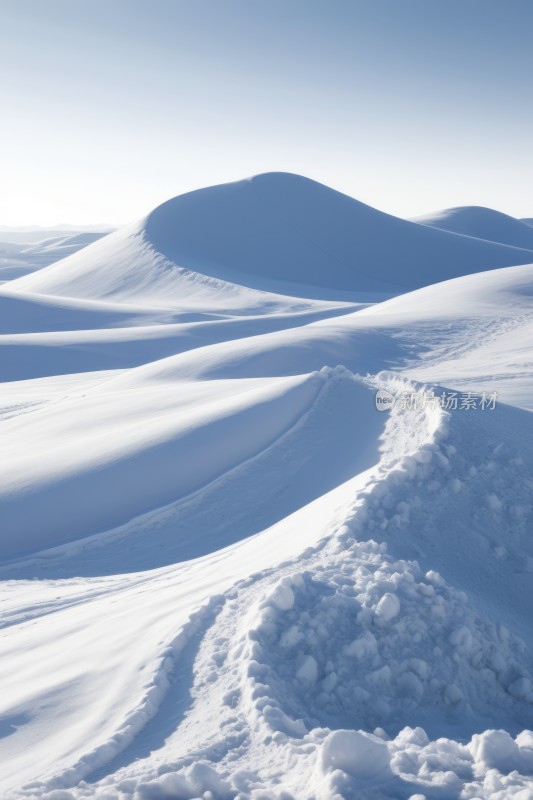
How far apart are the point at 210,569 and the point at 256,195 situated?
3796 centimetres

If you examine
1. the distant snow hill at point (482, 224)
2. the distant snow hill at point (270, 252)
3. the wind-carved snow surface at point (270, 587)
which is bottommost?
the wind-carved snow surface at point (270, 587)

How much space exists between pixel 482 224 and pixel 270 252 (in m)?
23.7

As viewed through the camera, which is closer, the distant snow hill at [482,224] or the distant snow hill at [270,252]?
the distant snow hill at [270,252]

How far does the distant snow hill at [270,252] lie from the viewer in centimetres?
3253

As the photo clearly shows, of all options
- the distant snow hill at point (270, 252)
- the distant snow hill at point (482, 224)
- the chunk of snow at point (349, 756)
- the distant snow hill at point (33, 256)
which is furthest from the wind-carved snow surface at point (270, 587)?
the distant snow hill at point (33, 256)

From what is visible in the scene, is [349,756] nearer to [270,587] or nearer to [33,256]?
[270,587]

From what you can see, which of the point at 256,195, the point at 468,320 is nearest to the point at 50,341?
the point at 468,320

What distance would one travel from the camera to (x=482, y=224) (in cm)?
5356

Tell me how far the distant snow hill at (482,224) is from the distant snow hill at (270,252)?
10077mm

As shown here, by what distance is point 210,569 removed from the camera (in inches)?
203

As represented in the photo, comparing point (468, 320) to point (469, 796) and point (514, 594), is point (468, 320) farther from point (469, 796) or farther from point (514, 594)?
point (469, 796)

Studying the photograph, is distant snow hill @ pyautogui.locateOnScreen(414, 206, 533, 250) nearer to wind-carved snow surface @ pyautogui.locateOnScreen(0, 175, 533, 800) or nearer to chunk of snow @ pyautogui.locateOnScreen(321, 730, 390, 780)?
wind-carved snow surface @ pyautogui.locateOnScreen(0, 175, 533, 800)

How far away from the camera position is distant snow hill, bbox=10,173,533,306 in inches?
1281

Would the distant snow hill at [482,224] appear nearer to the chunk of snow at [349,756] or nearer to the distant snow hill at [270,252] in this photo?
the distant snow hill at [270,252]
